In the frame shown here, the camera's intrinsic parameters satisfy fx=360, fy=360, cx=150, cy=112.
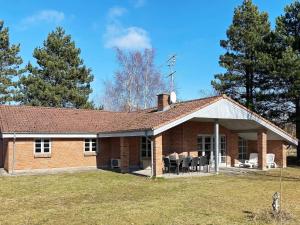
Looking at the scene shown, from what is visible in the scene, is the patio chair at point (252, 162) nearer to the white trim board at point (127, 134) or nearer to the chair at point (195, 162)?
the chair at point (195, 162)

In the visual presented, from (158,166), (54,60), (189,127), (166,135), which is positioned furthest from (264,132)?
(54,60)

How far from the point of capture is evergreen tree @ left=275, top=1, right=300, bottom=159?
83.8 ft

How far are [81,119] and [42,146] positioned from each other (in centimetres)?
430

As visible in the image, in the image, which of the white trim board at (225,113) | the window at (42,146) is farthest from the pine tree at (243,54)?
the window at (42,146)

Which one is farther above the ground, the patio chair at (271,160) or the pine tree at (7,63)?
the pine tree at (7,63)

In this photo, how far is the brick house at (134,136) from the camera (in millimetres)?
20984

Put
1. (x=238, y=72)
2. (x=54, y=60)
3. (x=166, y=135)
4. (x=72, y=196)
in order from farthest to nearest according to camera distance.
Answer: (x=54, y=60) → (x=238, y=72) → (x=166, y=135) → (x=72, y=196)

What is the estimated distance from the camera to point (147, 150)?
2388 centimetres

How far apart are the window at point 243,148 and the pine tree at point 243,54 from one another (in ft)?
13.3

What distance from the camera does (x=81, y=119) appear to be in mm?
26422

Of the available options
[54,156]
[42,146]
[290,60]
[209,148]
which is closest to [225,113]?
[209,148]

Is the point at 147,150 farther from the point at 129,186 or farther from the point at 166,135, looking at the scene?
the point at 129,186

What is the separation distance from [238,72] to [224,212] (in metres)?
24.0

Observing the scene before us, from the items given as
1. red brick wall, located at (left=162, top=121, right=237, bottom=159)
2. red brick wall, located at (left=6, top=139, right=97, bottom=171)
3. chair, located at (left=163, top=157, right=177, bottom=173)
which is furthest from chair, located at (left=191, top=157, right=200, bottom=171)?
red brick wall, located at (left=6, top=139, right=97, bottom=171)
